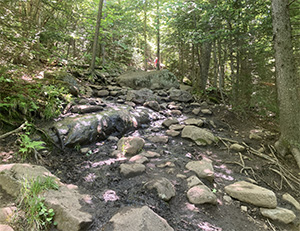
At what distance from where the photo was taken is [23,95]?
3.68 metres

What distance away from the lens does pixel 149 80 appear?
371 inches

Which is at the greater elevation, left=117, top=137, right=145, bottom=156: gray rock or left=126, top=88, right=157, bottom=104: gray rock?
left=126, top=88, right=157, bottom=104: gray rock

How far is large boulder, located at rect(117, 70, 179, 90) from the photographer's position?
907 centimetres

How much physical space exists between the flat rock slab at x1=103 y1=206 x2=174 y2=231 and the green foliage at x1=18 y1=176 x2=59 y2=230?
632mm

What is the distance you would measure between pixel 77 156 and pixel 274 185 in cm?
436

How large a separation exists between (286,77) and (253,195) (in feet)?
10.9

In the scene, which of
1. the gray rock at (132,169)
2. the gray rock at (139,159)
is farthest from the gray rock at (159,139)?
the gray rock at (132,169)

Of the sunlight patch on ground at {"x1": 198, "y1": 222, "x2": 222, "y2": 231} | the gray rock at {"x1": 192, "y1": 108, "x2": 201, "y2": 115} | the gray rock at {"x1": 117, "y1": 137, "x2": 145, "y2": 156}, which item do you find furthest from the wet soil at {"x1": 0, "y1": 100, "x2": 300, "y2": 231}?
the gray rock at {"x1": 192, "y1": 108, "x2": 201, "y2": 115}

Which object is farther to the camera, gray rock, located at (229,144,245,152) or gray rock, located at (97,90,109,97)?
gray rock, located at (97,90,109,97)

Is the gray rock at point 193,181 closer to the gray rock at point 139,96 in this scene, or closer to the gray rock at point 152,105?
the gray rock at point 152,105

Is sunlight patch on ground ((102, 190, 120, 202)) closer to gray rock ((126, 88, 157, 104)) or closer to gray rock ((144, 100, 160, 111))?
gray rock ((144, 100, 160, 111))

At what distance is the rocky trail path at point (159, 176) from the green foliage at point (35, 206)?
0.11 meters

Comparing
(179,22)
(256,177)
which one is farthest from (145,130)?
(179,22)

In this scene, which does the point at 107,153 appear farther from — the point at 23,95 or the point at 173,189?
the point at 23,95
